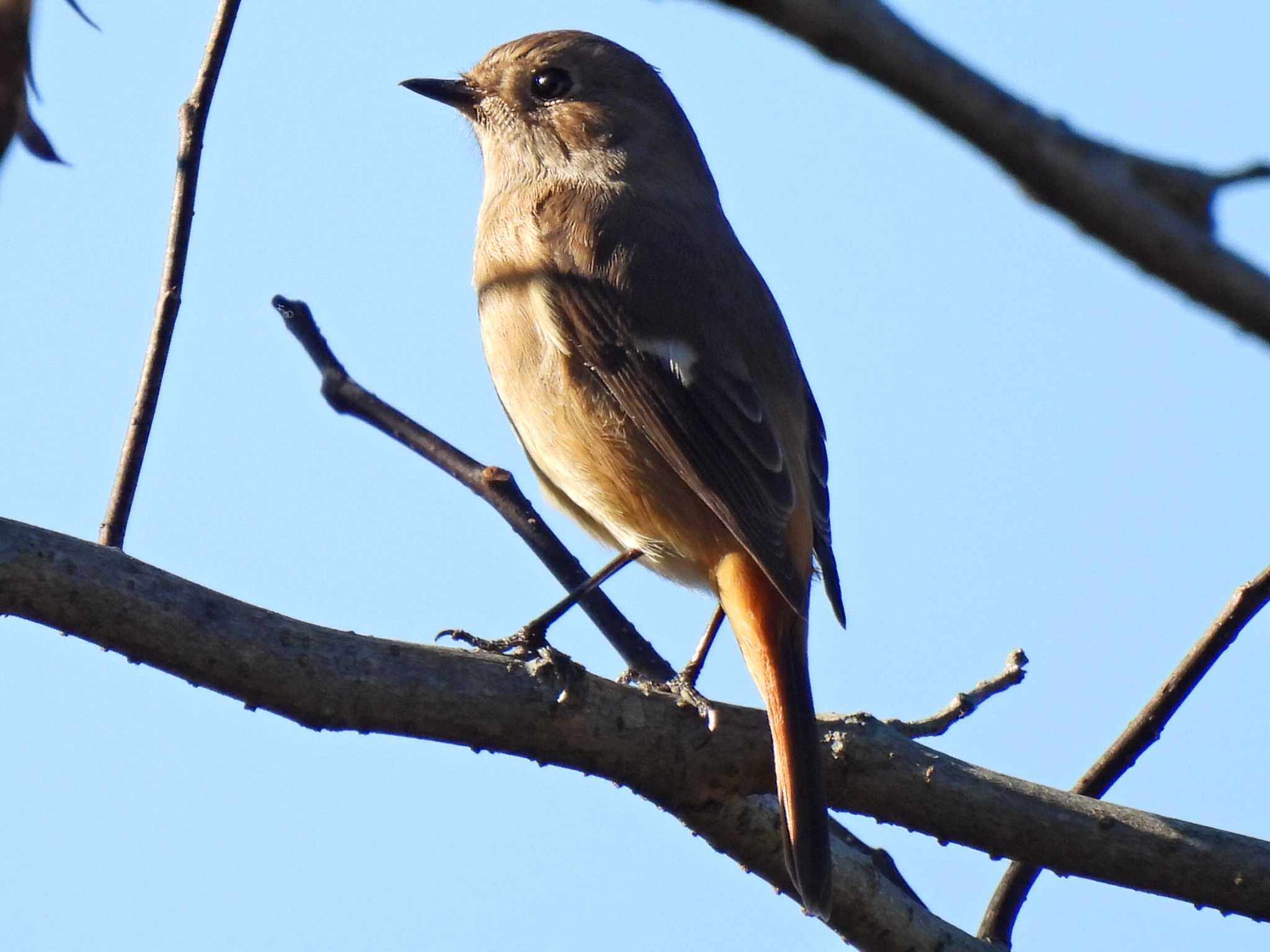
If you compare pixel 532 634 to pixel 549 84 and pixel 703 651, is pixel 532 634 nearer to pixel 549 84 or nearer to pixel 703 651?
pixel 703 651

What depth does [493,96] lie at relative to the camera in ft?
19.2

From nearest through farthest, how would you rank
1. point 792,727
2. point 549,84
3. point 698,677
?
point 792,727 → point 698,677 → point 549,84

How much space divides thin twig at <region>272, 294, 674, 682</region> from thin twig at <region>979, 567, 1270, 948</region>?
98 centimetres

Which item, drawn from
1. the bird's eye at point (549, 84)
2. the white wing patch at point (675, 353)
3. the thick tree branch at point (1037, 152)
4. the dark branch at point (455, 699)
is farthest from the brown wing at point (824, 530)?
the thick tree branch at point (1037, 152)

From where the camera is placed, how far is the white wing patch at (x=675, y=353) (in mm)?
4695

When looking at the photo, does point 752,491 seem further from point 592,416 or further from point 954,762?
point 954,762

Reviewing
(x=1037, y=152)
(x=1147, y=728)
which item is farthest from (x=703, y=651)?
(x=1037, y=152)

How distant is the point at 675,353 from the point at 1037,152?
11.8 ft

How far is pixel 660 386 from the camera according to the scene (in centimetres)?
464

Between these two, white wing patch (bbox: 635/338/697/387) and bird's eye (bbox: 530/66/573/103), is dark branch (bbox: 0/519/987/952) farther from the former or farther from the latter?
bird's eye (bbox: 530/66/573/103)

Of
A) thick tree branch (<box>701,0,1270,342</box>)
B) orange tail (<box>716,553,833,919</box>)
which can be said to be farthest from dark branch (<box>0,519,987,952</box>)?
thick tree branch (<box>701,0,1270,342</box>)

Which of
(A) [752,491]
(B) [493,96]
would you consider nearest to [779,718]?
(A) [752,491]

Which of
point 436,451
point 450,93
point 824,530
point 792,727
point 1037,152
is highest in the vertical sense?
point 450,93

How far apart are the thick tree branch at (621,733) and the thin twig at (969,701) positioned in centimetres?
27
